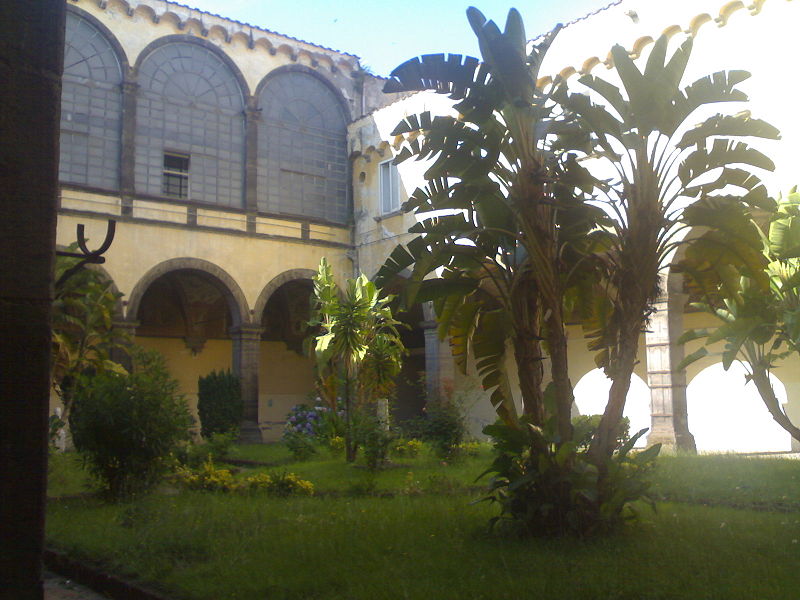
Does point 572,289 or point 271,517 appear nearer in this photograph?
point 271,517

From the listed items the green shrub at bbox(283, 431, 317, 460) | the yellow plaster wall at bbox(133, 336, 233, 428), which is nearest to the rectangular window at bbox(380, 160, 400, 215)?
the yellow plaster wall at bbox(133, 336, 233, 428)

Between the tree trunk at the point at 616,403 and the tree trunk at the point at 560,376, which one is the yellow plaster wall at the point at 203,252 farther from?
the tree trunk at the point at 616,403

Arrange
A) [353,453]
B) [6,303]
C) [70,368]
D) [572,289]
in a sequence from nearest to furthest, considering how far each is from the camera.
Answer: [6,303], [572,289], [353,453], [70,368]

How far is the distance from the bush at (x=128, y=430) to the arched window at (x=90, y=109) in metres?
9.74

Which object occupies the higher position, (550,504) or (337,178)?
(337,178)

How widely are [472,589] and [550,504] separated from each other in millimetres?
1512

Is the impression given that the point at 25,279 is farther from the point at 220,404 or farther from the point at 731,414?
the point at 731,414

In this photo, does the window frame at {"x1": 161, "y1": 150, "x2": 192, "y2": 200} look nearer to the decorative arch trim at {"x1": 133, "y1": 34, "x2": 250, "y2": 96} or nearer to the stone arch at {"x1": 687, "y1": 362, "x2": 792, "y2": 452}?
the decorative arch trim at {"x1": 133, "y1": 34, "x2": 250, "y2": 96}

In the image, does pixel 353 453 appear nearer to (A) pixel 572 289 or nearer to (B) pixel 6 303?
(A) pixel 572 289

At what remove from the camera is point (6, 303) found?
9.14ft

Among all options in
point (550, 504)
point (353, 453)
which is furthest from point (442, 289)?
point (353, 453)

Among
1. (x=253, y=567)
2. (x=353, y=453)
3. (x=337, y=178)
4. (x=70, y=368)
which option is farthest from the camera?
(x=337, y=178)

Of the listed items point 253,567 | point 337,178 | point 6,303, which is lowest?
point 253,567

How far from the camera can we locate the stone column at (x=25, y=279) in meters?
2.79
